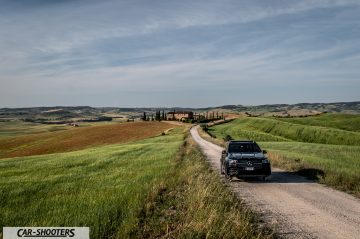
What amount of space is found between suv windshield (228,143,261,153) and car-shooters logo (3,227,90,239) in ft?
42.9

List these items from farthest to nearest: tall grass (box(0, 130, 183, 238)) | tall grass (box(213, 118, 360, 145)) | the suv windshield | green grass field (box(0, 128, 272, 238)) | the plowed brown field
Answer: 1. tall grass (box(213, 118, 360, 145))
2. the plowed brown field
3. the suv windshield
4. tall grass (box(0, 130, 183, 238))
5. green grass field (box(0, 128, 272, 238))

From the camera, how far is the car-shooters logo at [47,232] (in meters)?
8.60

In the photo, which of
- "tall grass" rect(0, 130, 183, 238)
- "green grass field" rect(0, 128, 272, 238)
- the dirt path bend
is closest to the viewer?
"green grass field" rect(0, 128, 272, 238)

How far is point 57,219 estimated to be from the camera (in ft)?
33.7

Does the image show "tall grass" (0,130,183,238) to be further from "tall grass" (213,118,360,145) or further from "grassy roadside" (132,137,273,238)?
"tall grass" (213,118,360,145)

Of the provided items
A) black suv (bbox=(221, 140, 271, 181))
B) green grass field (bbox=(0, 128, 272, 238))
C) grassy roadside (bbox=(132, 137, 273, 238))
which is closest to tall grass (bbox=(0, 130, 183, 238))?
green grass field (bbox=(0, 128, 272, 238))

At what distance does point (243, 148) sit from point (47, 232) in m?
13.9

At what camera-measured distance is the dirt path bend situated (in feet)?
33.7

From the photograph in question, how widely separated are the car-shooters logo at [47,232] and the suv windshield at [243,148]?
1309cm

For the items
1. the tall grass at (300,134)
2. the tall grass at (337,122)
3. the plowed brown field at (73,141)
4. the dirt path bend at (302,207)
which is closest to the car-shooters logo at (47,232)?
the dirt path bend at (302,207)

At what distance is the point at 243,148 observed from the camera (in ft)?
69.5

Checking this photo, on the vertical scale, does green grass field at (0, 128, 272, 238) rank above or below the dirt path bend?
above

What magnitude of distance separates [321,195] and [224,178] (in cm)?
555

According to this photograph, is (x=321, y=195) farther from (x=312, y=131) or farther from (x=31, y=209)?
(x=312, y=131)
